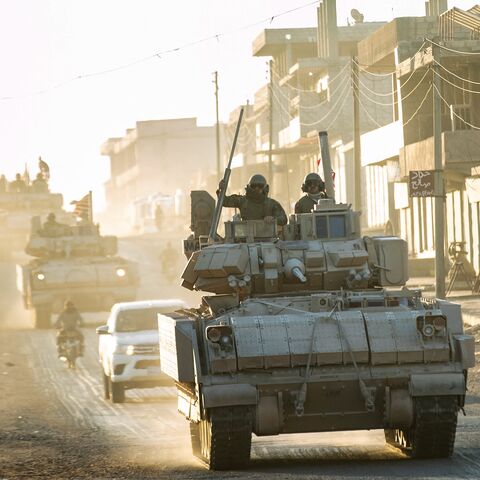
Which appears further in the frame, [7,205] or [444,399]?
[7,205]

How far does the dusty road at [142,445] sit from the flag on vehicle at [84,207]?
21515 millimetres

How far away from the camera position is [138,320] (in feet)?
80.5

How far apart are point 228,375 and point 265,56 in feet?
234

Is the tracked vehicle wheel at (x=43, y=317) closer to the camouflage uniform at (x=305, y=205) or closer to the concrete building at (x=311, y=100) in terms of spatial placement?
the concrete building at (x=311, y=100)

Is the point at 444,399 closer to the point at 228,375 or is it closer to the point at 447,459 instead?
the point at 447,459

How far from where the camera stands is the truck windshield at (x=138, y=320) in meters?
24.4

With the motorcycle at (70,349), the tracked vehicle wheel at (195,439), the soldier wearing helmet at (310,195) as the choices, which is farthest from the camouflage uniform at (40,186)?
the tracked vehicle wheel at (195,439)

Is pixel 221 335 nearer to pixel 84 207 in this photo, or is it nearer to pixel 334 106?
pixel 84 207

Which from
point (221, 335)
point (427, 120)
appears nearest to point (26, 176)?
point (427, 120)

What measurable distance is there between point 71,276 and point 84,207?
383 inches

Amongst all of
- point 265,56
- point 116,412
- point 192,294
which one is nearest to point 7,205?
point 192,294

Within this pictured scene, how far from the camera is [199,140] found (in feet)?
413

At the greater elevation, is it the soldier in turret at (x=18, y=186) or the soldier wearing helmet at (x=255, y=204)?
the soldier in turret at (x=18, y=186)

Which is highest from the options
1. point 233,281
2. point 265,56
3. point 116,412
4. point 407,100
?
point 265,56
